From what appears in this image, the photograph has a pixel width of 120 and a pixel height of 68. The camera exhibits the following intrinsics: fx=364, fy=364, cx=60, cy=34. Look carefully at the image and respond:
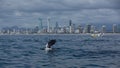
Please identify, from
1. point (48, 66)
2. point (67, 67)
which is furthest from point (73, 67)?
point (48, 66)

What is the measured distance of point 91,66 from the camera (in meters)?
44.7

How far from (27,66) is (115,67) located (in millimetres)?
10646

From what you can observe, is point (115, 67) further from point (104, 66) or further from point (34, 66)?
point (34, 66)

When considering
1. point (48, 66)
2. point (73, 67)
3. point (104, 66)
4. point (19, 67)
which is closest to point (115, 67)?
point (104, 66)

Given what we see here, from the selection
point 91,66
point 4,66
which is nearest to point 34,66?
point 4,66

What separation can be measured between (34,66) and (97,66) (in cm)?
772

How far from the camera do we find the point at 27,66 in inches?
1753

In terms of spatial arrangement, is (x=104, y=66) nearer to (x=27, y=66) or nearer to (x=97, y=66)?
(x=97, y=66)

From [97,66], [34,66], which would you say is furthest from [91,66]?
[34,66]

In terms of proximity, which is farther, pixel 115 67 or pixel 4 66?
pixel 4 66

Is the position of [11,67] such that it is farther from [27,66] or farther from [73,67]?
[73,67]

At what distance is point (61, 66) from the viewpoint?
44656mm

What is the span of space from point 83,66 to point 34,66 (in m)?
6.02

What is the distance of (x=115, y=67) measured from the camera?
4266 cm
